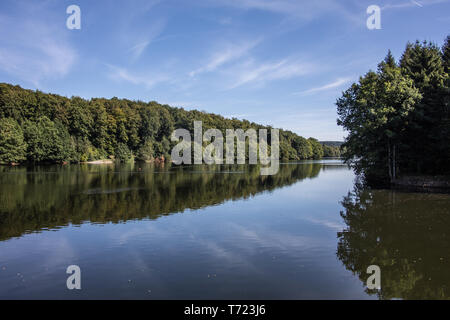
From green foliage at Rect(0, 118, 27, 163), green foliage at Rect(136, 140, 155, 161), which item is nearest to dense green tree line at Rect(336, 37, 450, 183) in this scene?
green foliage at Rect(0, 118, 27, 163)

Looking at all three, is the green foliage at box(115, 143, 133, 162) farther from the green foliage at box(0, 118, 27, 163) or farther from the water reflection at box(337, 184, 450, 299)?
the water reflection at box(337, 184, 450, 299)

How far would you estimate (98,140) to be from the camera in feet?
315

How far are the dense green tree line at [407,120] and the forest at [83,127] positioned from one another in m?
66.2

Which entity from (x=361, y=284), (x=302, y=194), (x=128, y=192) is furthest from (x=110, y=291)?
(x=302, y=194)

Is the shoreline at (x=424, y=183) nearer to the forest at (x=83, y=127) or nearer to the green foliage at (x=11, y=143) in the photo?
the green foliage at (x=11, y=143)

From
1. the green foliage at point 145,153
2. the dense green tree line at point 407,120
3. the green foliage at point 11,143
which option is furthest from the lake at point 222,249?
the green foliage at point 145,153

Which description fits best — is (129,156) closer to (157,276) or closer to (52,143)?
(52,143)

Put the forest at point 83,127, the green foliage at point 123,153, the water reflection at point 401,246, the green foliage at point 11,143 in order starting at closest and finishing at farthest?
the water reflection at point 401,246
the green foliage at point 11,143
the forest at point 83,127
the green foliage at point 123,153

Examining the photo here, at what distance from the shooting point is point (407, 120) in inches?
1310

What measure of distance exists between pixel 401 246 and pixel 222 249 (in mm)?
6467

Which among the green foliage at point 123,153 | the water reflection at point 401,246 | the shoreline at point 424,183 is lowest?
the water reflection at point 401,246

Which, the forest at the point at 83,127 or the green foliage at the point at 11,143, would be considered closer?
the green foliage at the point at 11,143

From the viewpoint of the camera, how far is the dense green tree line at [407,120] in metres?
31.3

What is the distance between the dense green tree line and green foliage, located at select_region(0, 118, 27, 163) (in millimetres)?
65400
